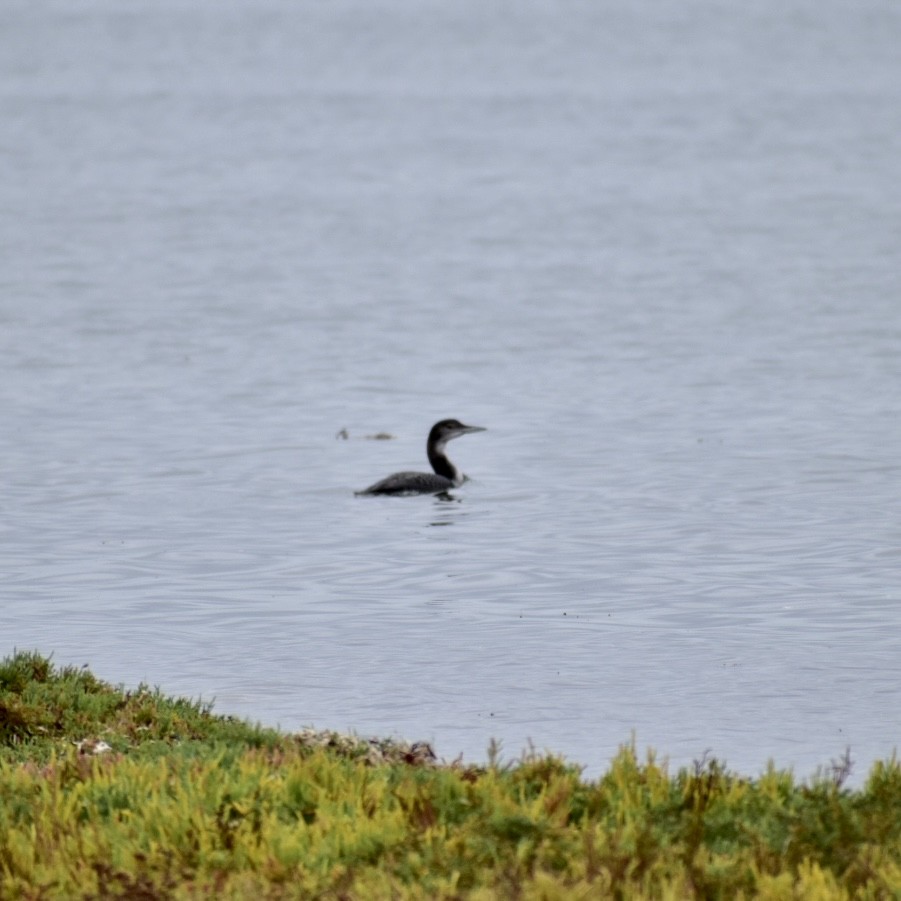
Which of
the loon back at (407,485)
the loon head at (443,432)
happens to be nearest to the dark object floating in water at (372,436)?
the loon head at (443,432)

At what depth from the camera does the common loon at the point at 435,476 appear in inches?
872

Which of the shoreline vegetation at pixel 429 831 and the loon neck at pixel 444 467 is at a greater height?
the loon neck at pixel 444 467

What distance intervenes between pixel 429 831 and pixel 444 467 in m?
14.1

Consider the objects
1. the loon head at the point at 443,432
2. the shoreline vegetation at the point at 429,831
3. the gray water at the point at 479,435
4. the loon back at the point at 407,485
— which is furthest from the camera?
the loon head at the point at 443,432

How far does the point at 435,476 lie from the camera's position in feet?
73.7

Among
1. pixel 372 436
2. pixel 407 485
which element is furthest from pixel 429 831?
pixel 372 436

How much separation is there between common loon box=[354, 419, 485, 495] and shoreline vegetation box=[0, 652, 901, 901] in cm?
1156

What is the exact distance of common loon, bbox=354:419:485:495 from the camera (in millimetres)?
22147

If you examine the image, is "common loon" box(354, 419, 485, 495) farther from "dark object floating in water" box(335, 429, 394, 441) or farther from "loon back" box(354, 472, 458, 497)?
"dark object floating in water" box(335, 429, 394, 441)

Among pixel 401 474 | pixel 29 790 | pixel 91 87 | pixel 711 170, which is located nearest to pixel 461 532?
pixel 401 474

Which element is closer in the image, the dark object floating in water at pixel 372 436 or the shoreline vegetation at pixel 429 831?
the shoreline vegetation at pixel 429 831

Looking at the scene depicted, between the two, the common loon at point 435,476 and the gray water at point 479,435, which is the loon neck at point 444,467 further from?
the gray water at point 479,435

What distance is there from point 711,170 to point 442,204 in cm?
1105

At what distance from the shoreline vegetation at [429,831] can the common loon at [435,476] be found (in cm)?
1156
